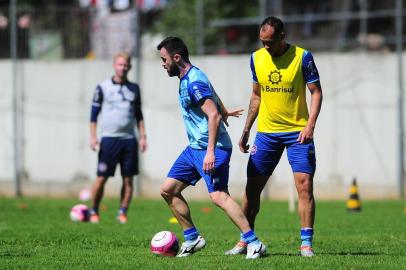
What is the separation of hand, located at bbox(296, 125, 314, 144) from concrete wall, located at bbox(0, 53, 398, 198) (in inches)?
395

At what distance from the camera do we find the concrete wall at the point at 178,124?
20.0 m

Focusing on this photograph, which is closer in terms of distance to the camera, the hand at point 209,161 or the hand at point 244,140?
the hand at point 209,161

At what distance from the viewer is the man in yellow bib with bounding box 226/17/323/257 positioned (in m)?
9.41

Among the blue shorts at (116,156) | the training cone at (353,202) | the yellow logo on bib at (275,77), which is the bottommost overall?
the training cone at (353,202)

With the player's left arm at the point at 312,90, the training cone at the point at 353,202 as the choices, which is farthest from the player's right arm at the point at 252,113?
the training cone at the point at 353,202

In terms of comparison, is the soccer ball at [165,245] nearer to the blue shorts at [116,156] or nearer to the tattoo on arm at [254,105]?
the tattoo on arm at [254,105]

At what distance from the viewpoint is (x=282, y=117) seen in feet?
31.4

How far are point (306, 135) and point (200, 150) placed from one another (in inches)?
38.8

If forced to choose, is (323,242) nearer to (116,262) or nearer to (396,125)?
(116,262)

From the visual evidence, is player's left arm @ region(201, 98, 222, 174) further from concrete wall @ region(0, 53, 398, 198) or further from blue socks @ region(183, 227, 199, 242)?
concrete wall @ region(0, 53, 398, 198)

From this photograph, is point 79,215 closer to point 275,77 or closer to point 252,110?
point 252,110

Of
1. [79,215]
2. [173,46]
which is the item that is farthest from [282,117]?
[79,215]

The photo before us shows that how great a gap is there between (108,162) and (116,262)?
5541mm

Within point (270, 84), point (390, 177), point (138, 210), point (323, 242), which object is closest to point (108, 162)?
point (138, 210)
